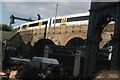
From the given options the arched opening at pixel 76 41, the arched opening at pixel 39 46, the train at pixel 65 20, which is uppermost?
the train at pixel 65 20

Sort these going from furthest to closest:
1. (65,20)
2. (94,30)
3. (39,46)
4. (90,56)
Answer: (39,46), (65,20), (90,56), (94,30)

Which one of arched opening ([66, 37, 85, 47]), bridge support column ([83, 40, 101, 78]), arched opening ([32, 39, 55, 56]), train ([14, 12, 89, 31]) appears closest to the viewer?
bridge support column ([83, 40, 101, 78])

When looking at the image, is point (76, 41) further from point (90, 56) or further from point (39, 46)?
point (90, 56)

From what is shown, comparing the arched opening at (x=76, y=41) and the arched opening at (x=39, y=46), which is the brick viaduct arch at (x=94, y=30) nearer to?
the arched opening at (x=76, y=41)

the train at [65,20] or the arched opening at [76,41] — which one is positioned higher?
the train at [65,20]

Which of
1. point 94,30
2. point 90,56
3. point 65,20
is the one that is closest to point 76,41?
point 65,20

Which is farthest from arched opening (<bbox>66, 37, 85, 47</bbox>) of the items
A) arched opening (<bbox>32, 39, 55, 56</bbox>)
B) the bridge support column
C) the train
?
the bridge support column

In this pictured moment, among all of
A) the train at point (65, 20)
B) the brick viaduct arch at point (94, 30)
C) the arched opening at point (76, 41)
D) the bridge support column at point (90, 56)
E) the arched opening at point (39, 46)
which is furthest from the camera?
the arched opening at point (39, 46)

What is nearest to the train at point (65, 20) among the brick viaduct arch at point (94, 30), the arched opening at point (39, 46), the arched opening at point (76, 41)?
the arched opening at point (76, 41)

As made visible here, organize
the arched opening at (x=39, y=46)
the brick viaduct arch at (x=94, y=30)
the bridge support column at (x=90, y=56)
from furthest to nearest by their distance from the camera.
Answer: the arched opening at (x=39, y=46) → the bridge support column at (x=90, y=56) → the brick viaduct arch at (x=94, y=30)

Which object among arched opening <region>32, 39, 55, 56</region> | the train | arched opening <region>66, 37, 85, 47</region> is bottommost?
arched opening <region>32, 39, 55, 56</region>

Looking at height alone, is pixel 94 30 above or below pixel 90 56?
above

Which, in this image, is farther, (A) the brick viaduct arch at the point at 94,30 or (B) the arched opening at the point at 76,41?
(B) the arched opening at the point at 76,41

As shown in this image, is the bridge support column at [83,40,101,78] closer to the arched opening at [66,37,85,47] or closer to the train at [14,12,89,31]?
the train at [14,12,89,31]
